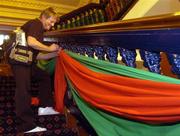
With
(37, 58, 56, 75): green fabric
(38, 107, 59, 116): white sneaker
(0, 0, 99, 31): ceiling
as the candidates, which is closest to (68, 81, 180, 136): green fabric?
(38, 107, 59, 116): white sneaker

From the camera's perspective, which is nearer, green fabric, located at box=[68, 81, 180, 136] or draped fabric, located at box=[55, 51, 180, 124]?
draped fabric, located at box=[55, 51, 180, 124]

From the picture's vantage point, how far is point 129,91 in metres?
1.61

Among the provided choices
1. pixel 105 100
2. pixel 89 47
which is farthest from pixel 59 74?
pixel 105 100

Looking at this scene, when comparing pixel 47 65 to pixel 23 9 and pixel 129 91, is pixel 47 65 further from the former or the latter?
pixel 23 9

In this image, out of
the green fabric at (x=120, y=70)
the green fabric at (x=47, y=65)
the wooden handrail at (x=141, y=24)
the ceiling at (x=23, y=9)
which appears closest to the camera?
the wooden handrail at (x=141, y=24)

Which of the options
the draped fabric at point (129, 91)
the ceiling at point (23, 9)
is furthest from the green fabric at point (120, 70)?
the ceiling at point (23, 9)

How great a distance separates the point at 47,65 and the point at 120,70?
222 cm

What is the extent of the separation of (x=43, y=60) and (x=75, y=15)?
240 centimetres

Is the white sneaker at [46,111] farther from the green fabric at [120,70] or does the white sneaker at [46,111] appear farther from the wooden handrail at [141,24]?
the wooden handrail at [141,24]

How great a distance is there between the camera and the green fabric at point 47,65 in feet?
12.5

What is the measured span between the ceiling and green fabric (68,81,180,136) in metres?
6.23

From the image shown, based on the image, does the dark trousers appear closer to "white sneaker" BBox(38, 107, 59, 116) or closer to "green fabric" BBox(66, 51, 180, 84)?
"white sneaker" BBox(38, 107, 59, 116)

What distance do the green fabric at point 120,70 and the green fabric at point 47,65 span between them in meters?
1.18

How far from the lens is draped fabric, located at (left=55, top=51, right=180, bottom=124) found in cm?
136
